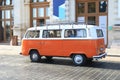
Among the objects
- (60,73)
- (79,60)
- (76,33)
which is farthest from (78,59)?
(60,73)

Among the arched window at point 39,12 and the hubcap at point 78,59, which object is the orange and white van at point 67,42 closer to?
the hubcap at point 78,59

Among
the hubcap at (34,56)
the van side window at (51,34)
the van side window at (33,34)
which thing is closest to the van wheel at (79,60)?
the van side window at (51,34)

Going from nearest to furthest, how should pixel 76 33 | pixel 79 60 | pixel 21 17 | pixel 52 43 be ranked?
pixel 79 60 → pixel 76 33 → pixel 52 43 → pixel 21 17

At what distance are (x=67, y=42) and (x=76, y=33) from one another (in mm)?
627

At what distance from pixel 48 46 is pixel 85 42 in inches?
83.2

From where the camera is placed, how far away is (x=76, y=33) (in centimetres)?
1402

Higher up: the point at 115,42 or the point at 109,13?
the point at 109,13

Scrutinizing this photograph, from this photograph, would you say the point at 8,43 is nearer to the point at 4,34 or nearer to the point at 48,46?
the point at 4,34

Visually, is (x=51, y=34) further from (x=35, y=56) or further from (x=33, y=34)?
(x=35, y=56)

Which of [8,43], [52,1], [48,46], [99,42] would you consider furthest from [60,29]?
[8,43]

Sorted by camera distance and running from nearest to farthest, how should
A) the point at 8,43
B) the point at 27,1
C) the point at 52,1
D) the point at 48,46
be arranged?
1. the point at 48,46
2. the point at 52,1
3. the point at 27,1
4. the point at 8,43

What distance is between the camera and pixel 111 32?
21.8 metres

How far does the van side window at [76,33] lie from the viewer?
13788mm

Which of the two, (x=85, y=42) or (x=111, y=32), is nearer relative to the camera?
(x=85, y=42)
